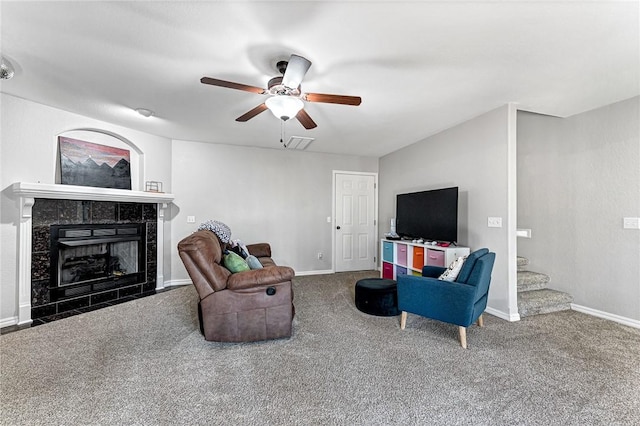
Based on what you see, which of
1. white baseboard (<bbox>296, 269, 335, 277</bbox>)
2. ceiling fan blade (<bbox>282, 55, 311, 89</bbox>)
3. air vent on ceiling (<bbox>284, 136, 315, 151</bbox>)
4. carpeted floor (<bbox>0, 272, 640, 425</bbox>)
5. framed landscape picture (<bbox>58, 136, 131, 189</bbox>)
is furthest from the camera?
white baseboard (<bbox>296, 269, 335, 277</bbox>)

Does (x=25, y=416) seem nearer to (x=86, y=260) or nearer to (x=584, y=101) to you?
(x=86, y=260)

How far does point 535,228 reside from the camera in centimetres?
385

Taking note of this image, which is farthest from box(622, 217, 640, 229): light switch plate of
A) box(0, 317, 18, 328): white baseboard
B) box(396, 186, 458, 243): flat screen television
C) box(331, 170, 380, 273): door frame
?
box(0, 317, 18, 328): white baseboard

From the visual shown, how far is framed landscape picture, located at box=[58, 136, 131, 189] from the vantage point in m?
3.44

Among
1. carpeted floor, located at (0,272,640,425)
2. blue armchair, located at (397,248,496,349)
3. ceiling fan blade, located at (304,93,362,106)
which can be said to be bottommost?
carpeted floor, located at (0,272,640,425)

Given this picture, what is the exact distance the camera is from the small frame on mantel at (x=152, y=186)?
13.9ft

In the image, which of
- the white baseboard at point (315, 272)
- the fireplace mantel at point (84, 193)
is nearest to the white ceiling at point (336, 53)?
the fireplace mantel at point (84, 193)

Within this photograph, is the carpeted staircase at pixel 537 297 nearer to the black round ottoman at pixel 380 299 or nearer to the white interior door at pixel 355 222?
the black round ottoman at pixel 380 299

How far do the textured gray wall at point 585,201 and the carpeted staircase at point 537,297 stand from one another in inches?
5.8

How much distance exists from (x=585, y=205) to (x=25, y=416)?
17.7 feet

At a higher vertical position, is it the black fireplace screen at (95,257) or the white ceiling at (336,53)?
the white ceiling at (336,53)

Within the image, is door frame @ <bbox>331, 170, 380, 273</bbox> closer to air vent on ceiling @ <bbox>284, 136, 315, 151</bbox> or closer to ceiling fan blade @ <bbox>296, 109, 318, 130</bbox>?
air vent on ceiling @ <bbox>284, 136, 315, 151</bbox>

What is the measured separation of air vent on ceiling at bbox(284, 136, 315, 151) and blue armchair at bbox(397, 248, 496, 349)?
2.77 meters

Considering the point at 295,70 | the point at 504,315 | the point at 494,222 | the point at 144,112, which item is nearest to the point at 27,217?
the point at 144,112
